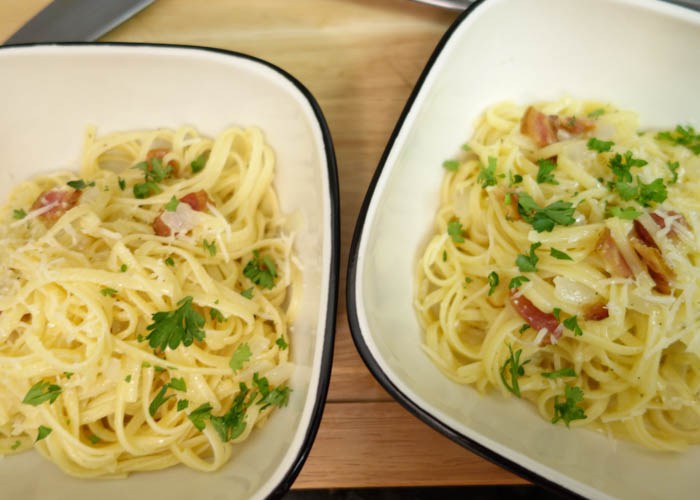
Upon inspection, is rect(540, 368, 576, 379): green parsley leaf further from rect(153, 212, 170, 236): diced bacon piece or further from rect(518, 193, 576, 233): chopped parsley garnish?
rect(153, 212, 170, 236): diced bacon piece

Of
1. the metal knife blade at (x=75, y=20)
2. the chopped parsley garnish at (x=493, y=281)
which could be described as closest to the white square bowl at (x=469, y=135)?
the chopped parsley garnish at (x=493, y=281)

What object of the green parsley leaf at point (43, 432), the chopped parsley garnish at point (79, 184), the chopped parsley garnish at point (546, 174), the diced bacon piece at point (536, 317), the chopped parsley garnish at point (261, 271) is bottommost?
the green parsley leaf at point (43, 432)

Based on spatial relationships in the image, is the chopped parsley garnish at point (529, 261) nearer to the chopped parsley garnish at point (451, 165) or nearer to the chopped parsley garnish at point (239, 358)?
the chopped parsley garnish at point (451, 165)

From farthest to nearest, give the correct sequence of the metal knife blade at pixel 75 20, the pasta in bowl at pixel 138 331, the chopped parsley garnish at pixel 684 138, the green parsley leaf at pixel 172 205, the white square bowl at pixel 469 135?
the metal knife blade at pixel 75 20, the chopped parsley garnish at pixel 684 138, the green parsley leaf at pixel 172 205, the pasta in bowl at pixel 138 331, the white square bowl at pixel 469 135

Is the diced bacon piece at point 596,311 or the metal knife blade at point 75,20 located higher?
the metal knife blade at point 75,20

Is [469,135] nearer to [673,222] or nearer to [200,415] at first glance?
[673,222]

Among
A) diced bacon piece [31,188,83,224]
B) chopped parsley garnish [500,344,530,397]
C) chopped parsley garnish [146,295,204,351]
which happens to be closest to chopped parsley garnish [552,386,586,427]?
chopped parsley garnish [500,344,530,397]

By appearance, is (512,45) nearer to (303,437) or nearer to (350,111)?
(350,111)

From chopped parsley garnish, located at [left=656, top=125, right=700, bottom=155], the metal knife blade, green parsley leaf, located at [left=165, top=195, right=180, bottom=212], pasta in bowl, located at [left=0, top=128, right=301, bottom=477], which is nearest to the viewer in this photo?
pasta in bowl, located at [left=0, top=128, right=301, bottom=477]
